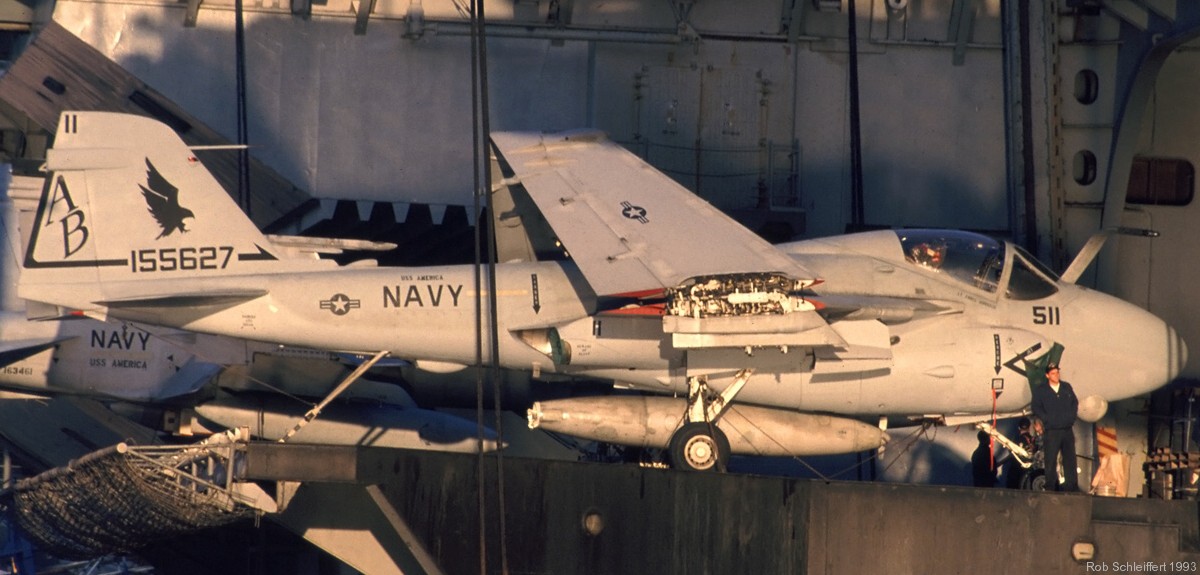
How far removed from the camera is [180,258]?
18.9 metres

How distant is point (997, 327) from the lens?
19.4 m

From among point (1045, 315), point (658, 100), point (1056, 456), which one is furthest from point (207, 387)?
point (1056, 456)

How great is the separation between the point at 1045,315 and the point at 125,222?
35.6ft

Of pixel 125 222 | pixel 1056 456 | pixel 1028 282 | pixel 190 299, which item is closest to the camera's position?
pixel 1056 456

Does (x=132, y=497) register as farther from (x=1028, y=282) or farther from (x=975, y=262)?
(x=1028, y=282)

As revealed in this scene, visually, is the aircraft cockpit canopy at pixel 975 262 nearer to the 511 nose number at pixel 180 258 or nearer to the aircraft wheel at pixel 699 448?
the aircraft wheel at pixel 699 448

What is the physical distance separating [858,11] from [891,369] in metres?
9.45

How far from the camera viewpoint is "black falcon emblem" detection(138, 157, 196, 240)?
19000 millimetres

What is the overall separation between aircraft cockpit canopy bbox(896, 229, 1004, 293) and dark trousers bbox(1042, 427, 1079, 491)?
237 cm

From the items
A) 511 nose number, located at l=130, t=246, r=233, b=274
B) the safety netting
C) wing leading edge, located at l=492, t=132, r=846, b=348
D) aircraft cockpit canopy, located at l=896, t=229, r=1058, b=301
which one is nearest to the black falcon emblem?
511 nose number, located at l=130, t=246, r=233, b=274

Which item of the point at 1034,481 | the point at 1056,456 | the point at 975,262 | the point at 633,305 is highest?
the point at 975,262

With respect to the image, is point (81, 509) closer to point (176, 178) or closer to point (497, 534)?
point (176, 178)

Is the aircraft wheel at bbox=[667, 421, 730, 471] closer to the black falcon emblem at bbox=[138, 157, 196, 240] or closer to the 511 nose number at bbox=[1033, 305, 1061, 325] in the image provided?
the 511 nose number at bbox=[1033, 305, 1061, 325]

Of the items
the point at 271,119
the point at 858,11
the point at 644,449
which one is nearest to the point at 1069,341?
the point at 644,449
